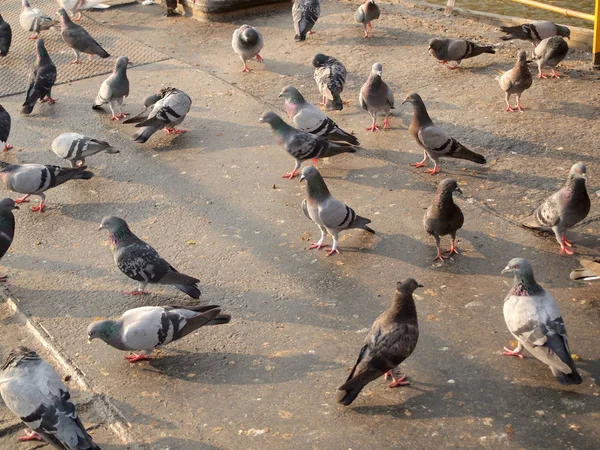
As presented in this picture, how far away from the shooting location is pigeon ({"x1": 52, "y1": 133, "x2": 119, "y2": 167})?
25.4ft

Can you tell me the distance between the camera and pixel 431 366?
16.5 feet

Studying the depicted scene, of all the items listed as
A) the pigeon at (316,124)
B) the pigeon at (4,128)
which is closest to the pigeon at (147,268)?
the pigeon at (316,124)

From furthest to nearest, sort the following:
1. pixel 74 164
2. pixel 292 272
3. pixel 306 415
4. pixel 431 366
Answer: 1. pixel 74 164
2. pixel 292 272
3. pixel 431 366
4. pixel 306 415

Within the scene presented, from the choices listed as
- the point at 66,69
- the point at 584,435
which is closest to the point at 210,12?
the point at 66,69

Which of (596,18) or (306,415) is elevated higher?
(596,18)

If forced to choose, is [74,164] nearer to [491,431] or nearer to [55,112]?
[55,112]

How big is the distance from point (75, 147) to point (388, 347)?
4.32 meters

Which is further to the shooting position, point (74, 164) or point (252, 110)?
point (252, 110)

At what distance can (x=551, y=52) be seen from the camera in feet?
29.0

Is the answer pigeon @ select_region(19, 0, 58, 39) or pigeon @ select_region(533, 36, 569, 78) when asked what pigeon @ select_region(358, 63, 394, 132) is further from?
pigeon @ select_region(19, 0, 58, 39)

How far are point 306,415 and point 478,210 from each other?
284 cm

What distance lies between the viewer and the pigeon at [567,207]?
5977 mm

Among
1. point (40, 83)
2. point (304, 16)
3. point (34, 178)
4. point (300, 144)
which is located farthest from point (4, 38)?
point (300, 144)

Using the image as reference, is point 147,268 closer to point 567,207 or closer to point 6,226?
point 6,226
